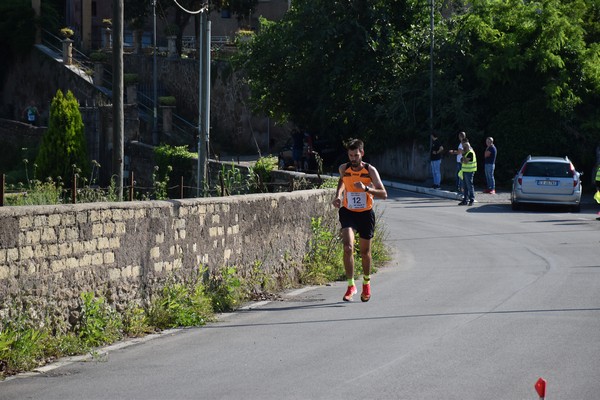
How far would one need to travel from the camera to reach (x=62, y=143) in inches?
1373

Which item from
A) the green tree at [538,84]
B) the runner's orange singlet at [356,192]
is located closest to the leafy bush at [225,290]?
the runner's orange singlet at [356,192]

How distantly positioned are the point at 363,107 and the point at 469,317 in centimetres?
2790

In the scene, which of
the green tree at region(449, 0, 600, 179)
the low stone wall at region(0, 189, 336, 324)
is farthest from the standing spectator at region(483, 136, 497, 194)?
the low stone wall at region(0, 189, 336, 324)

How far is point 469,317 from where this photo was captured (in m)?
11.7

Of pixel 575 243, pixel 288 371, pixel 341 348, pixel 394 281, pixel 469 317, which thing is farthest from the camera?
pixel 575 243

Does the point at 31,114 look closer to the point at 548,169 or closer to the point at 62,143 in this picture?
the point at 62,143

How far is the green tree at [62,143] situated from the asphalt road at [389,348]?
1983cm

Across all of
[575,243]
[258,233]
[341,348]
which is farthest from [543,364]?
[575,243]

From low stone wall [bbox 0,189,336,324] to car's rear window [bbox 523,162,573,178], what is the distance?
14686 millimetres

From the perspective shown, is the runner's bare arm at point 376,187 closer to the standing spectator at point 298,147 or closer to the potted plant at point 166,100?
the standing spectator at point 298,147

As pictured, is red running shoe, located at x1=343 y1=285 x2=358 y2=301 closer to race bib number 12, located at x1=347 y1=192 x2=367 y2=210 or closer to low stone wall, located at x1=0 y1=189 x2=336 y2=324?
race bib number 12, located at x1=347 y1=192 x2=367 y2=210

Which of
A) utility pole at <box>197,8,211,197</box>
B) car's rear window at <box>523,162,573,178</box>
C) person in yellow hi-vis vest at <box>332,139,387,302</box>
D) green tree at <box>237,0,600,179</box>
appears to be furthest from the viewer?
green tree at <box>237,0,600,179</box>

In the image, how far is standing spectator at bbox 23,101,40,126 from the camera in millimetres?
54197

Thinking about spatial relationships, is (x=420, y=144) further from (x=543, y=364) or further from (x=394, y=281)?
(x=543, y=364)
